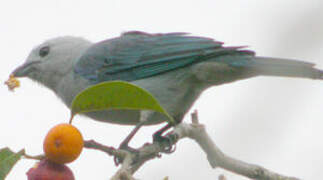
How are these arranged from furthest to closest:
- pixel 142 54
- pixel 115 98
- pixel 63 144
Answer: pixel 142 54
pixel 115 98
pixel 63 144

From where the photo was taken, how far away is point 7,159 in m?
2.75

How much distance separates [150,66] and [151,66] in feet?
0.06

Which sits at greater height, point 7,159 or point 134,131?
point 7,159

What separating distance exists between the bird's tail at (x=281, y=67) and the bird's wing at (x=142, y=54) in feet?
0.98

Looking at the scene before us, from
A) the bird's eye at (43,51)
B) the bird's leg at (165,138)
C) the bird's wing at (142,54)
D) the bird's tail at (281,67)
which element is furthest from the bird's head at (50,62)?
the bird's tail at (281,67)

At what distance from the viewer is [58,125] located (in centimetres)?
281

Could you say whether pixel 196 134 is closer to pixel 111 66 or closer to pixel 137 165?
pixel 137 165

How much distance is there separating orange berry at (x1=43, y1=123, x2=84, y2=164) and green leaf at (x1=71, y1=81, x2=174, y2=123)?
31 cm

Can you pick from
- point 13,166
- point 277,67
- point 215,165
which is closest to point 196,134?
point 215,165

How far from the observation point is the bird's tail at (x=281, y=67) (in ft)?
14.6

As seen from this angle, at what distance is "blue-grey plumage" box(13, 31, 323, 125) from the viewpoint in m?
5.41

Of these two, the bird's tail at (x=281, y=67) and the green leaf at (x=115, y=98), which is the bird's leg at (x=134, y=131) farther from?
the green leaf at (x=115, y=98)

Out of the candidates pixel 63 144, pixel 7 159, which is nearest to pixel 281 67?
pixel 63 144

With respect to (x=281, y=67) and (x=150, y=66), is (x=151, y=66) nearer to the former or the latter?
(x=150, y=66)
